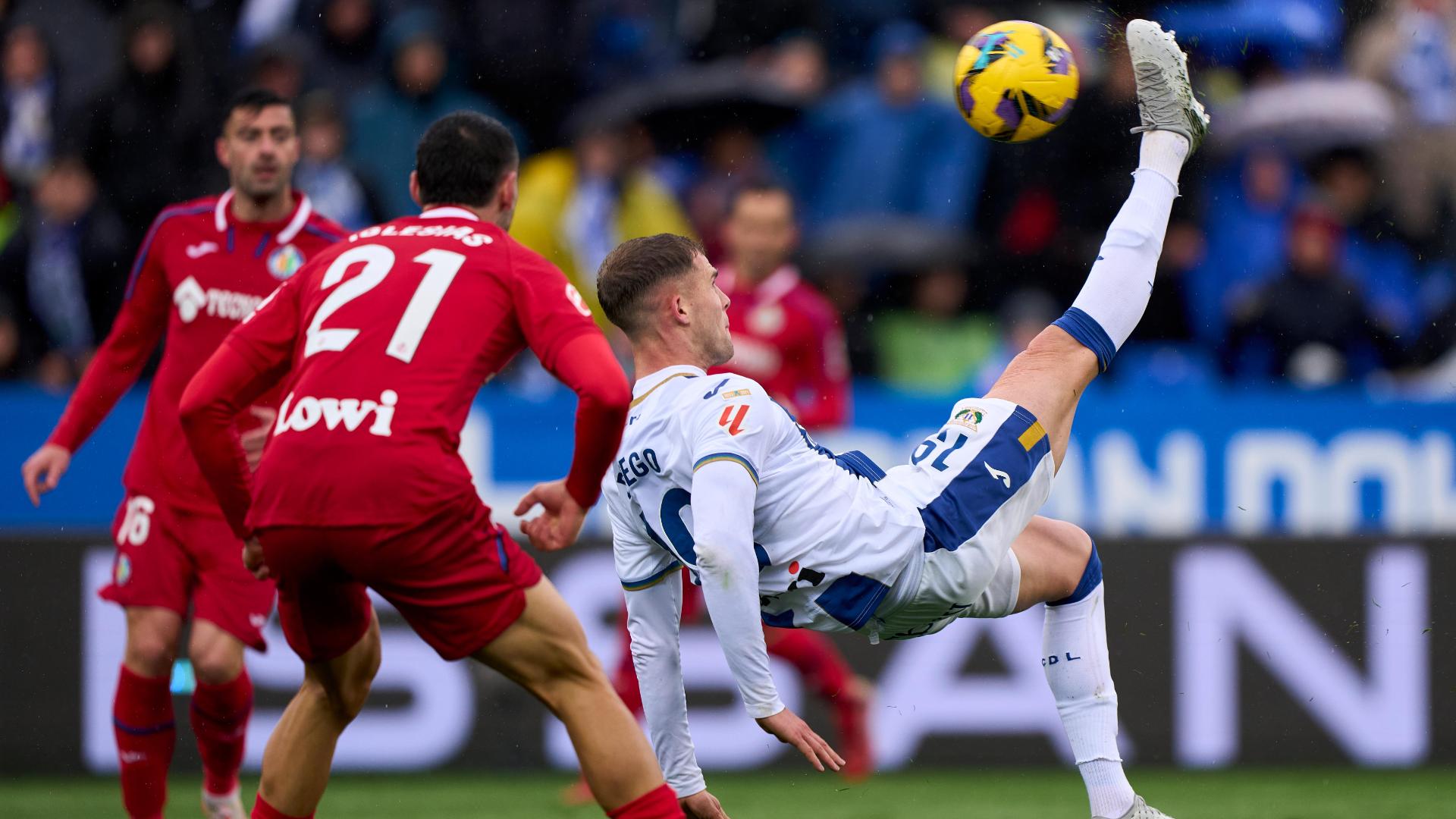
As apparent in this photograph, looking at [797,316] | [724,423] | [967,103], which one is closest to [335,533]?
[724,423]

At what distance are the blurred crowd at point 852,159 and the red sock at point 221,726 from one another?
147 inches

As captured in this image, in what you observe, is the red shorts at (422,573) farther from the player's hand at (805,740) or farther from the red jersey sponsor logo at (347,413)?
the player's hand at (805,740)

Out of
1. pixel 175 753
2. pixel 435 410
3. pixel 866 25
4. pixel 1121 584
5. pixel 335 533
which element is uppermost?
pixel 866 25

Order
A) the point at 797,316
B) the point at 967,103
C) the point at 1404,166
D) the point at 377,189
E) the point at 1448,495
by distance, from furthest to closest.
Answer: the point at 1404,166 < the point at 377,189 < the point at 1448,495 < the point at 797,316 < the point at 967,103

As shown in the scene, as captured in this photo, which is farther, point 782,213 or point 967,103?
point 782,213

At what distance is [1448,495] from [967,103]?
385 centimetres

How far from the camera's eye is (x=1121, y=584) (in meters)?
7.71

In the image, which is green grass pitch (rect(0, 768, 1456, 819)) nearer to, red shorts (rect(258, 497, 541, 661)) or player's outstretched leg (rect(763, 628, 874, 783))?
player's outstretched leg (rect(763, 628, 874, 783))

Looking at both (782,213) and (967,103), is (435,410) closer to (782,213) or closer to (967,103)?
(967,103)

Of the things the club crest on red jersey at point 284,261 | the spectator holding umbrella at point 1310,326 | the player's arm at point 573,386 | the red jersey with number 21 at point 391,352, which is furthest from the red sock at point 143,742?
the spectator holding umbrella at point 1310,326

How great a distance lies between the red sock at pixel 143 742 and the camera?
18.6 ft

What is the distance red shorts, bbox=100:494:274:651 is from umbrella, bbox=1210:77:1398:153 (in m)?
6.52

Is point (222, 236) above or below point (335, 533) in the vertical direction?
above

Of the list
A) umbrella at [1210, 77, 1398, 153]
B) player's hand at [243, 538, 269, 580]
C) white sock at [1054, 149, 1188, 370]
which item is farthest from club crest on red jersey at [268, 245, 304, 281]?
umbrella at [1210, 77, 1398, 153]
